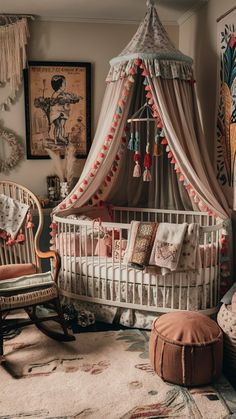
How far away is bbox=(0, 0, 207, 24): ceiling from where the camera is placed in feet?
13.0

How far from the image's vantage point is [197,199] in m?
3.55

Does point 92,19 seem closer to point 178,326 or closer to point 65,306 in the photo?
point 65,306

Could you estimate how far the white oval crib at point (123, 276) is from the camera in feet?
10.7

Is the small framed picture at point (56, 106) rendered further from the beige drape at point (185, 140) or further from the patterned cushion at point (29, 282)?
the patterned cushion at point (29, 282)


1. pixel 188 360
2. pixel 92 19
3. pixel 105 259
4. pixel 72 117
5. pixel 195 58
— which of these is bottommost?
pixel 188 360

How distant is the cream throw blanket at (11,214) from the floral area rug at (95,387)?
991mm

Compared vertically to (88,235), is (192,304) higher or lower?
lower

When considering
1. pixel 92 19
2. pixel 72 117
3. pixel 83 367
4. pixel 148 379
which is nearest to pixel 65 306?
pixel 83 367

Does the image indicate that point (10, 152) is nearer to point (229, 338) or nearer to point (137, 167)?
point (137, 167)

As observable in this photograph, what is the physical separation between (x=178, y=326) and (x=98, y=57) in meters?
2.96

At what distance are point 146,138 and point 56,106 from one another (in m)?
1.05

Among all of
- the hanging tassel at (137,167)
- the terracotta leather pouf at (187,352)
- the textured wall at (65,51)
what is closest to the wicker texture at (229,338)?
the terracotta leather pouf at (187,352)

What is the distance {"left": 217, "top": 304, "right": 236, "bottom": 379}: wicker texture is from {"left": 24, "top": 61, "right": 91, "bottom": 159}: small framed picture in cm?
242

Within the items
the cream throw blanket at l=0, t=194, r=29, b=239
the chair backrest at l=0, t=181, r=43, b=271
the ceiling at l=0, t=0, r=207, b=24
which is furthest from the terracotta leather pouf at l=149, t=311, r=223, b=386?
the ceiling at l=0, t=0, r=207, b=24
